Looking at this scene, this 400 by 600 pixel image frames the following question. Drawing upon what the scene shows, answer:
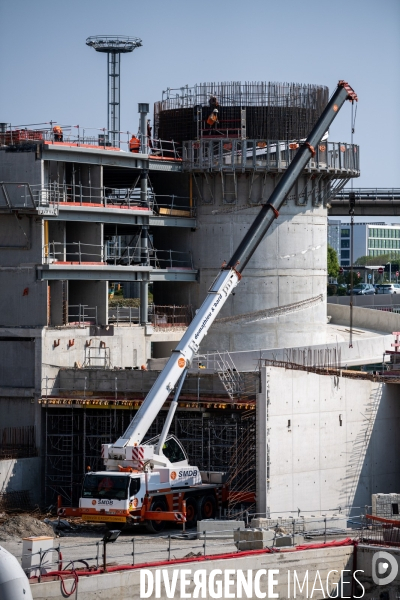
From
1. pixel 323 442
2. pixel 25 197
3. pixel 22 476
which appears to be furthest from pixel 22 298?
pixel 323 442

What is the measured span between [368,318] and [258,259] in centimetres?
1397

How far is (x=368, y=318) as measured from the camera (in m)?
69.1

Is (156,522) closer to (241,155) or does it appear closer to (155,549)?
(155,549)

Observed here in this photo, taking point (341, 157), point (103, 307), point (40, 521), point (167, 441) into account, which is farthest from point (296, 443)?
point (341, 157)

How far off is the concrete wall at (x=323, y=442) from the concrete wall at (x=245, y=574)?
4729mm

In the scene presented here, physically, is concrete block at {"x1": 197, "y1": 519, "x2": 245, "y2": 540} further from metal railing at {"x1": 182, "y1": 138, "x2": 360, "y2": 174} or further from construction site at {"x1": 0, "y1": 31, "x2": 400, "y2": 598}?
metal railing at {"x1": 182, "y1": 138, "x2": 360, "y2": 174}

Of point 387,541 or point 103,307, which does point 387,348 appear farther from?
point 387,541

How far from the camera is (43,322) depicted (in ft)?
171

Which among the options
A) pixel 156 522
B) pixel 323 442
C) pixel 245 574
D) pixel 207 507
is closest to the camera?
pixel 245 574

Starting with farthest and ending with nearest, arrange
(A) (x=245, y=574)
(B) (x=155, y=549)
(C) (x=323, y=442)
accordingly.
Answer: (C) (x=323, y=442) → (B) (x=155, y=549) → (A) (x=245, y=574)

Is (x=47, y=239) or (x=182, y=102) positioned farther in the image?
(x=182, y=102)

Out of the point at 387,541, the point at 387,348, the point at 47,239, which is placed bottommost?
the point at 387,541

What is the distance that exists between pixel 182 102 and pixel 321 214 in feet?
27.9

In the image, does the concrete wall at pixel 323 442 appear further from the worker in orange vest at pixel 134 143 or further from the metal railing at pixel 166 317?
the worker in orange vest at pixel 134 143
